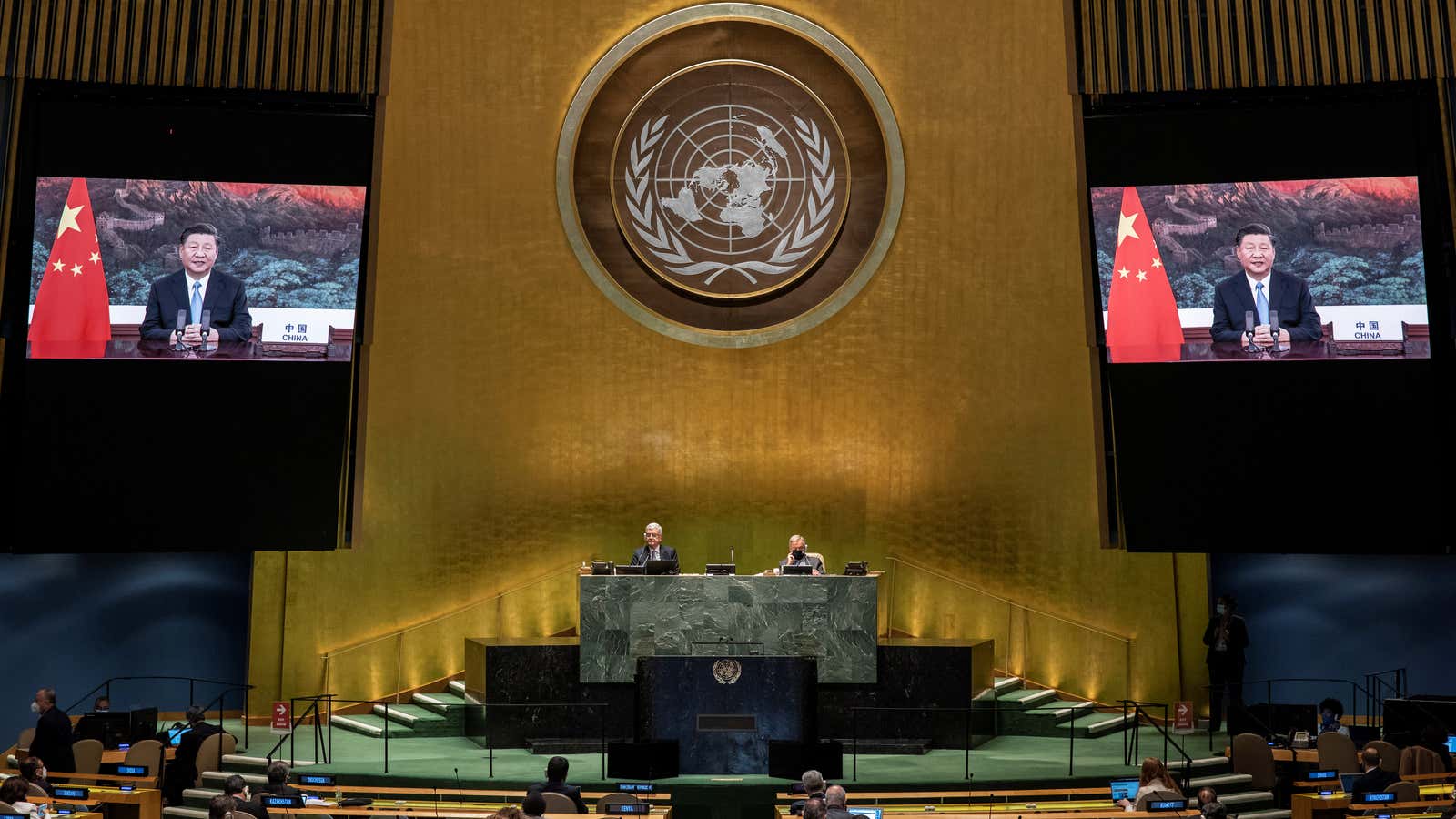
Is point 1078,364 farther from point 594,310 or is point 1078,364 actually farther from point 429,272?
point 429,272

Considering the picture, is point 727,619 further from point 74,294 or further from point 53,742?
point 74,294

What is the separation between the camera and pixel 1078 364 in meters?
14.0

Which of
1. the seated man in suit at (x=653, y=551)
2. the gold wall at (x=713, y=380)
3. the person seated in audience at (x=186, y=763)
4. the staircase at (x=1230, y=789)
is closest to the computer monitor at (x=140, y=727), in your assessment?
the person seated in audience at (x=186, y=763)

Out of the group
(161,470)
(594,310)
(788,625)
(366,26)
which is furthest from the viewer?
(594,310)

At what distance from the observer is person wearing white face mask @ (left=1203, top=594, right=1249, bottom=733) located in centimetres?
1278

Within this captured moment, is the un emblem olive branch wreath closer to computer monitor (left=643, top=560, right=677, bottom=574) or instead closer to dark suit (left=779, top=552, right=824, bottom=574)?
dark suit (left=779, top=552, right=824, bottom=574)

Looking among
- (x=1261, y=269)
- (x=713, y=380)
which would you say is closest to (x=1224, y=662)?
(x=1261, y=269)

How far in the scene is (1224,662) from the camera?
12.9 metres

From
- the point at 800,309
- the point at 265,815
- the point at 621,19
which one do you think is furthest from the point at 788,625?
the point at 621,19

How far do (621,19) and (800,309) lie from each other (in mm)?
3199

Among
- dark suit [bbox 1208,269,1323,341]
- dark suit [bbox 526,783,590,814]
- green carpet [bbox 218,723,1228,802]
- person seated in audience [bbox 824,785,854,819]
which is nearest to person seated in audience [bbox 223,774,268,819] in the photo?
dark suit [bbox 526,783,590,814]

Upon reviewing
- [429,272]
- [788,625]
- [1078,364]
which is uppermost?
[429,272]

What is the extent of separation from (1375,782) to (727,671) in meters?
4.52

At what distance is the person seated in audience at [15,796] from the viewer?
309 inches
